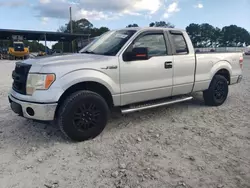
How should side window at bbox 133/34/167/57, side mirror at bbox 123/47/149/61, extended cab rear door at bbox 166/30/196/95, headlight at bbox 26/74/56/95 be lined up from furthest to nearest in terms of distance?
extended cab rear door at bbox 166/30/196/95 < side window at bbox 133/34/167/57 < side mirror at bbox 123/47/149/61 < headlight at bbox 26/74/56/95

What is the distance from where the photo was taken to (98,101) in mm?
4012

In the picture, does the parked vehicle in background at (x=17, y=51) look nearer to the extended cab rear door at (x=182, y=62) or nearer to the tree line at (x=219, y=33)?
the tree line at (x=219, y=33)

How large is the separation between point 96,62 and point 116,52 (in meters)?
0.50

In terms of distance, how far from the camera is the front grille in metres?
3.83

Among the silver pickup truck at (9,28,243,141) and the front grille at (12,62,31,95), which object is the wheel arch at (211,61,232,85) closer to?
the silver pickup truck at (9,28,243,141)

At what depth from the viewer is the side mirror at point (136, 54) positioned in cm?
421

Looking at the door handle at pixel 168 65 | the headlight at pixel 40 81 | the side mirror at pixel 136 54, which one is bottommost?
the headlight at pixel 40 81

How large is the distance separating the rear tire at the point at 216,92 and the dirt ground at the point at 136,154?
73 cm

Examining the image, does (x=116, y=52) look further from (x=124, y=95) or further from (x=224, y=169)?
(x=224, y=169)

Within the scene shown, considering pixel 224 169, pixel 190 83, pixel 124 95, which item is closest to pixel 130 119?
pixel 124 95

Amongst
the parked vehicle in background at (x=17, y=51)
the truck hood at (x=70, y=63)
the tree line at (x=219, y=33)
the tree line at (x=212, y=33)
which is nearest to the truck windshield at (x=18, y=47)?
the parked vehicle in background at (x=17, y=51)

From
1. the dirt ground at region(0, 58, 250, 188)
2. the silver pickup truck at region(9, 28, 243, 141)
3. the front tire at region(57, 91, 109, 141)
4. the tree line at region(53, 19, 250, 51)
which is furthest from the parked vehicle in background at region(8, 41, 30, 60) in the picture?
the front tire at region(57, 91, 109, 141)

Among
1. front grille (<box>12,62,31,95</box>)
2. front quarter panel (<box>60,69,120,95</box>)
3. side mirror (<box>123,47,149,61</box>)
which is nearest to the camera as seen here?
front quarter panel (<box>60,69,120,95</box>)

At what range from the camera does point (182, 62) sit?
509 cm
